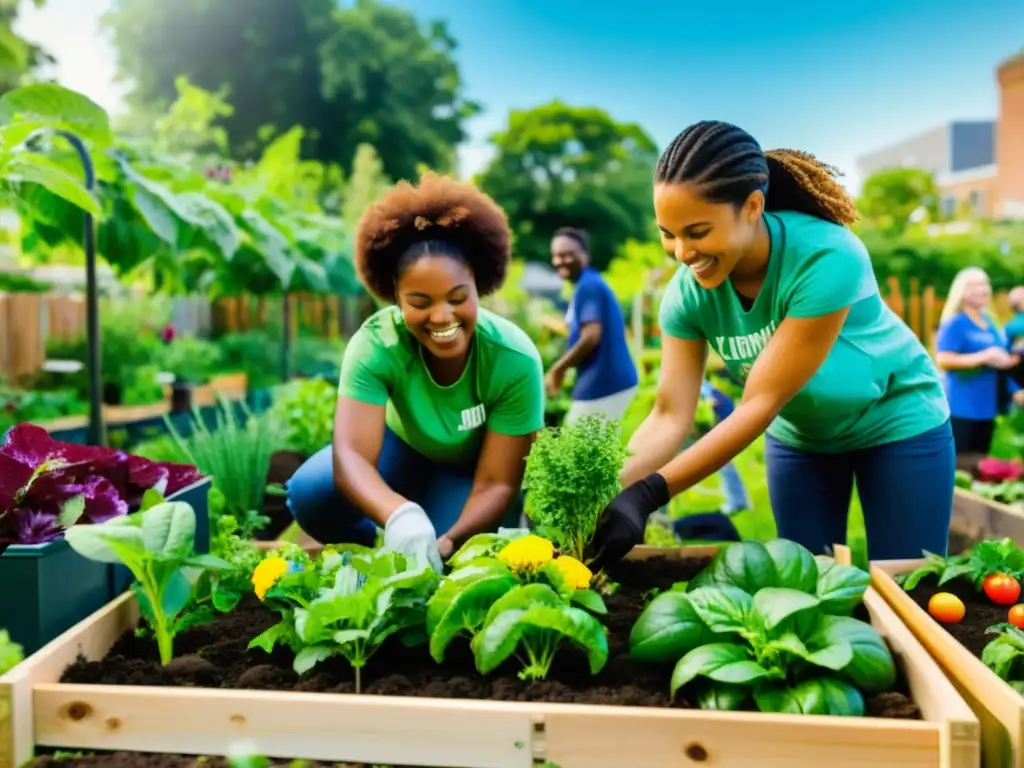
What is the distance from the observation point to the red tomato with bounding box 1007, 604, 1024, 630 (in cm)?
175

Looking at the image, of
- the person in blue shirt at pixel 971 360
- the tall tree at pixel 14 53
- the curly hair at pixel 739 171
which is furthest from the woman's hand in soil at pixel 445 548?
the tall tree at pixel 14 53

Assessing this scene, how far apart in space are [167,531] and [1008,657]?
1.43 meters

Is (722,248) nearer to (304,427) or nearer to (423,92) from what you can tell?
(304,427)

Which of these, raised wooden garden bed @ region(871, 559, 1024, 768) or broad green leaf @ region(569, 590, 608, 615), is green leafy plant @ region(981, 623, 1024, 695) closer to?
raised wooden garden bed @ region(871, 559, 1024, 768)

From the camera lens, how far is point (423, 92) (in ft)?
83.5

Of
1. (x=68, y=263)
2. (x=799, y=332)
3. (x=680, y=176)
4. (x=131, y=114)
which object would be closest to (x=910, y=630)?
(x=799, y=332)

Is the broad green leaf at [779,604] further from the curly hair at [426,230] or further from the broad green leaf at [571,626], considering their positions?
the curly hair at [426,230]

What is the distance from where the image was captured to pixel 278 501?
4.38 m

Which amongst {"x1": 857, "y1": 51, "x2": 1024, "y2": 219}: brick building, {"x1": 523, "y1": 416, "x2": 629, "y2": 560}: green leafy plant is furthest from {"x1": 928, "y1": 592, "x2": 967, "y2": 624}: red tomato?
{"x1": 857, "y1": 51, "x2": 1024, "y2": 219}: brick building

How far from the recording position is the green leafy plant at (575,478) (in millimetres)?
1852

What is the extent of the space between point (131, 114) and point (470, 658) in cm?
2238

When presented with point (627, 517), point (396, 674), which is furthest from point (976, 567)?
A: point (396, 674)

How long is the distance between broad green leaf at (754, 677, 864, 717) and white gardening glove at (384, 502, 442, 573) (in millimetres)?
745

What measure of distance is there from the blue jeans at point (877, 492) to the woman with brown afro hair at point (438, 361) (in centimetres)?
67
